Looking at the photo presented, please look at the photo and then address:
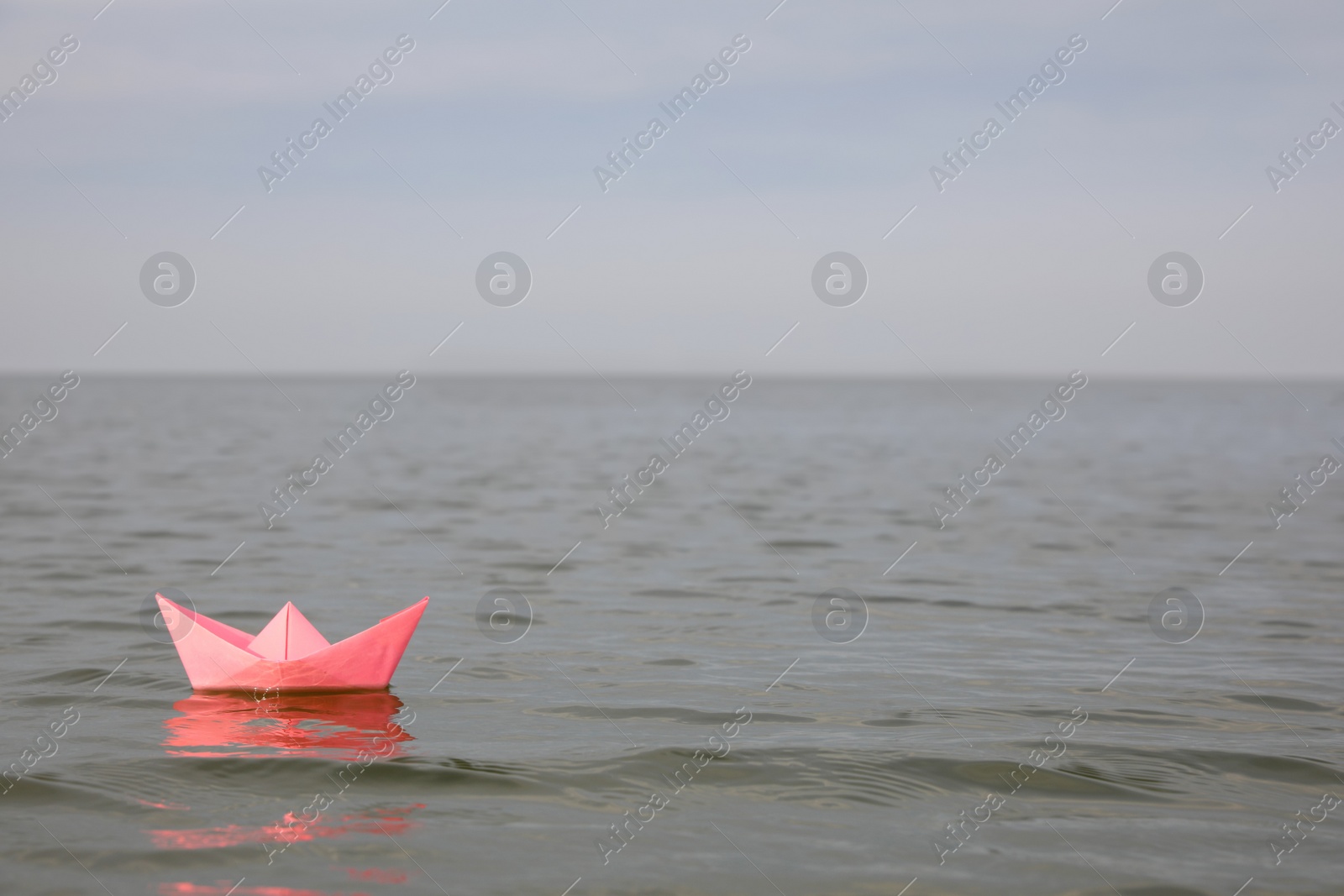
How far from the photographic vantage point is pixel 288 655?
7.52m

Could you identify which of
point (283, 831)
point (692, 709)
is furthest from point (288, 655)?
point (692, 709)

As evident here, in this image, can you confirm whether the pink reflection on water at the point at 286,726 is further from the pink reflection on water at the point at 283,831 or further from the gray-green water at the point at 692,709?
the pink reflection on water at the point at 283,831

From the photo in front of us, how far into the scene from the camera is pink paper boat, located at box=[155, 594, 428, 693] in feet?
24.0

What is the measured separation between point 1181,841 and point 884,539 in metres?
10.6

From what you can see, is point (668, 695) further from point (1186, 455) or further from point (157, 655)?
point (1186, 455)

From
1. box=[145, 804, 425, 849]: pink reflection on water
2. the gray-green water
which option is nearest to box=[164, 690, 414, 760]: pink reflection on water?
the gray-green water

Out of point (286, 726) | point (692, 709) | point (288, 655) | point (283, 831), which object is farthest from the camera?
point (692, 709)

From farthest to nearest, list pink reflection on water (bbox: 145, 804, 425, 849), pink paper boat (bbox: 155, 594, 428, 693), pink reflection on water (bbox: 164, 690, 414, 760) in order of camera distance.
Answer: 1. pink paper boat (bbox: 155, 594, 428, 693)
2. pink reflection on water (bbox: 164, 690, 414, 760)
3. pink reflection on water (bbox: 145, 804, 425, 849)

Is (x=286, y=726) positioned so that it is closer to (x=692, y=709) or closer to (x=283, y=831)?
(x=283, y=831)

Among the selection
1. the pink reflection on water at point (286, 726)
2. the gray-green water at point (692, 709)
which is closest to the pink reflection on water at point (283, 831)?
the gray-green water at point (692, 709)

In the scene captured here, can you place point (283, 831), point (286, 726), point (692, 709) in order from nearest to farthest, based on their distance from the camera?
point (283, 831) → point (286, 726) → point (692, 709)

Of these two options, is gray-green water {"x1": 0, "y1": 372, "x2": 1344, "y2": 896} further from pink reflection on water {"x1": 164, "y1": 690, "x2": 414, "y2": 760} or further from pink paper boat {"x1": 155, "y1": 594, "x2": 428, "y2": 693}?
pink paper boat {"x1": 155, "y1": 594, "x2": 428, "y2": 693}

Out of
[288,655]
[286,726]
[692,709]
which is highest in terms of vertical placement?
[288,655]

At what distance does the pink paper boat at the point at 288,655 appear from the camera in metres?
7.31
